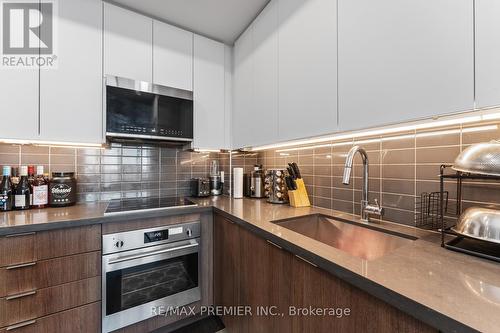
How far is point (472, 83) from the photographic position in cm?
62

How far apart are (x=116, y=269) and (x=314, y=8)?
6.00 feet

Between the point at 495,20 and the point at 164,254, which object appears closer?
the point at 495,20

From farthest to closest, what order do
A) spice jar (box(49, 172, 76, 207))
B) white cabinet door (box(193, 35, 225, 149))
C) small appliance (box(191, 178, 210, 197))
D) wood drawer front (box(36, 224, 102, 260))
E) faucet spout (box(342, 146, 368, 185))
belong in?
small appliance (box(191, 178, 210, 197)) < white cabinet door (box(193, 35, 225, 149)) < spice jar (box(49, 172, 76, 207)) < wood drawer front (box(36, 224, 102, 260)) < faucet spout (box(342, 146, 368, 185))

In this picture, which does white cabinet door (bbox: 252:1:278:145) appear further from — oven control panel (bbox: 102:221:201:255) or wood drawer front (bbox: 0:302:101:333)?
wood drawer front (bbox: 0:302:101:333)

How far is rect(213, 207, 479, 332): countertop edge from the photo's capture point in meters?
0.41

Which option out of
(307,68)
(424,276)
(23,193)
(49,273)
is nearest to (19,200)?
(23,193)

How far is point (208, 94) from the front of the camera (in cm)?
191

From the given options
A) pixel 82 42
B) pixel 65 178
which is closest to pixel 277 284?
pixel 65 178

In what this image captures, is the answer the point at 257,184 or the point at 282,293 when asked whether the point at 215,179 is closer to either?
the point at 257,184

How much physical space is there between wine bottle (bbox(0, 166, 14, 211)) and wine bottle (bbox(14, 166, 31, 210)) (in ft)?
0.08

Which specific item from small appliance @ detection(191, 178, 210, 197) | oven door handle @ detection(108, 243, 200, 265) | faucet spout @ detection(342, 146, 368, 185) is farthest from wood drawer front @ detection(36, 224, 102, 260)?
faucet spout @ detection(342, 146, 368, 185)

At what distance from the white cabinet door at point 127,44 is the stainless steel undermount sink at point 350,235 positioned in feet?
4.90

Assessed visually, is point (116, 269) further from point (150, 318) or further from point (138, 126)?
point (138, 126)

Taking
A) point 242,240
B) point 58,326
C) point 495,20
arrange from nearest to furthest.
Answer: point 495,20 < point 58,326 < point 242,240
